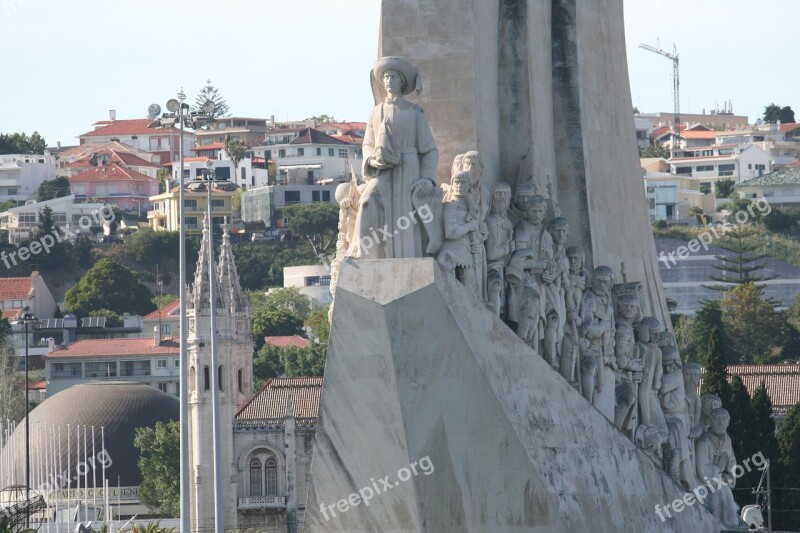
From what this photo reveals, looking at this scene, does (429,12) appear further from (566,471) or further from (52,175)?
(52,175)

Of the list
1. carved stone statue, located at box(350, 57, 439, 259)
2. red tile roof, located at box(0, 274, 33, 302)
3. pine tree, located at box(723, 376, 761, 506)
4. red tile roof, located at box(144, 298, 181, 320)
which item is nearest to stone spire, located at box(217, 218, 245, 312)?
red tile roof, located at box(144, 298, 181, 320)

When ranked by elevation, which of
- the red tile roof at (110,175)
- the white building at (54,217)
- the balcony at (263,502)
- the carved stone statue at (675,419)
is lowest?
the balcony at (263,502)

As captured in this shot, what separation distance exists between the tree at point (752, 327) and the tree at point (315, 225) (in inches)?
1802

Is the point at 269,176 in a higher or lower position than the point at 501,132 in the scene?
higher

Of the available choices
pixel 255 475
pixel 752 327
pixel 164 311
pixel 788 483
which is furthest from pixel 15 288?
pixel 788 483

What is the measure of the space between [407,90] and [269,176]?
14837cm

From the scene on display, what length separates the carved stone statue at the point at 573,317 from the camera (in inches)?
1385

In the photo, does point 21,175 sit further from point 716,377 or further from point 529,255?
point 529,255

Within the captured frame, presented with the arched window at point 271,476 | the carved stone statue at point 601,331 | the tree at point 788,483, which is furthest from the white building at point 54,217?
the carved stone statue at point 601,331

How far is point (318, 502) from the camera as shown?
3275 centimetres

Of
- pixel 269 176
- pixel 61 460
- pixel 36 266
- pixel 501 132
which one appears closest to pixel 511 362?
pixel 501 132

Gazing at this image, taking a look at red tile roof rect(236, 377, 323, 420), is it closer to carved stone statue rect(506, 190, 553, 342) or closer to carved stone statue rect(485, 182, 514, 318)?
carved stone statue rect(506, 190, 553, 342)

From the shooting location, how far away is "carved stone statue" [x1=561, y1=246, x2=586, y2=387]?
115ft

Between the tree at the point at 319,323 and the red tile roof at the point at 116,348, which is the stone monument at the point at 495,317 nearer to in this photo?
the tree at the point at 319,323
